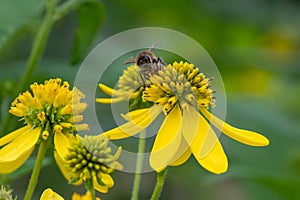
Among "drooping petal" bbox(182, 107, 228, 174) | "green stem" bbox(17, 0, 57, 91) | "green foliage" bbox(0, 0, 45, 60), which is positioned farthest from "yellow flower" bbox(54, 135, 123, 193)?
"green foliage" bbox(0, 0, 45, 60)

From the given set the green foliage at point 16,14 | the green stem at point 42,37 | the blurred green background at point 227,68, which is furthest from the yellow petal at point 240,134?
the green foliage at point 16,14

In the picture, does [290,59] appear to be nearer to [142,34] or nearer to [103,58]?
[142,34]

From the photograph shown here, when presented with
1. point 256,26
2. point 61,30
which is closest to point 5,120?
point 61,30

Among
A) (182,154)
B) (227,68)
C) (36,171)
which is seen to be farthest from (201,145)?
(227,68)

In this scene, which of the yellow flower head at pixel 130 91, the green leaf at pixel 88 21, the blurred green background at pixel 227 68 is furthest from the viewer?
the blurred green background at pixel 227 68

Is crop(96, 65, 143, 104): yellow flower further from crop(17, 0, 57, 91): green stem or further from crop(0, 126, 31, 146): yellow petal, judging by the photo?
crop(17, 0, 57, 91): green stem

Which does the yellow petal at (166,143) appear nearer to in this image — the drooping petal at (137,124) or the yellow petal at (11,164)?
the drooping petal at (137,124)

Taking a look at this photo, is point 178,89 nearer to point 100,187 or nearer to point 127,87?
point 127,87
